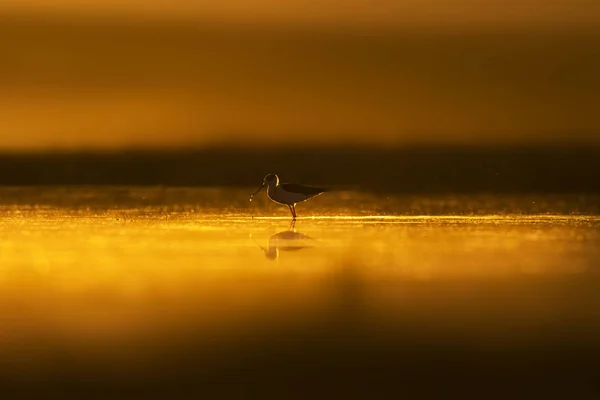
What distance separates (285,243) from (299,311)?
Answer: 3870mm

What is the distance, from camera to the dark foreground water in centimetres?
437

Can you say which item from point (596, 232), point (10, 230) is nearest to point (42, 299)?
point (10, 230)

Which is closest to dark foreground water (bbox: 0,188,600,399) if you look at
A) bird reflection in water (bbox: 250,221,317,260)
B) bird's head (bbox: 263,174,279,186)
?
bird reflection in water (bbox: 250,221,317,260)

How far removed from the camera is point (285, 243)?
9664 millimetres

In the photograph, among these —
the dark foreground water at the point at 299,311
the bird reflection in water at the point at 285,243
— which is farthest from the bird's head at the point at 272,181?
the bird reflection in water at the point at 285,243

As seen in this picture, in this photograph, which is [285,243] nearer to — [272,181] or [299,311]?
[299,311]

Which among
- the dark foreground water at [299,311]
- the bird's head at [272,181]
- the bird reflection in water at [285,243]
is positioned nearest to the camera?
the dark foreground water at [299,311]

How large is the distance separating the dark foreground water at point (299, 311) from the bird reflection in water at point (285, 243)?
37 millimetres

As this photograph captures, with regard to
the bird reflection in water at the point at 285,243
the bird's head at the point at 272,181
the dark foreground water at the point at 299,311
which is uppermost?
the bird's head at the point at 272,181

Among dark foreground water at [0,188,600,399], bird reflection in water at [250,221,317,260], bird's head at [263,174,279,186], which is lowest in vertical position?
dark foreground water at [0,188,600,399]

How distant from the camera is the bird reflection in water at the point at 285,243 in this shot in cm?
888

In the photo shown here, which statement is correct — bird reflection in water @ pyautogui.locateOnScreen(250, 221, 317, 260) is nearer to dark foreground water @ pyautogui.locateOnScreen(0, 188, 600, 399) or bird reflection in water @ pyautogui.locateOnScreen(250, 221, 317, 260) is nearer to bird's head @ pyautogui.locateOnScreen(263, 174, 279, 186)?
dark foreground water @ pyautogui.locateOnScreen(0, 188, 600, 399)

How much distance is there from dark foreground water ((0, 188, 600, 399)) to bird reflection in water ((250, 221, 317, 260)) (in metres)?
0.04

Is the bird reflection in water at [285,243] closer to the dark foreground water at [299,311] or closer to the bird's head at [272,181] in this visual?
the dark foreground water at [299,311]
